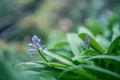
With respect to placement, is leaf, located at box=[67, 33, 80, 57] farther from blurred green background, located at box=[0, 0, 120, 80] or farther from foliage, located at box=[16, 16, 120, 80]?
blurred green background, located at box=[0, 0, 120, 80]

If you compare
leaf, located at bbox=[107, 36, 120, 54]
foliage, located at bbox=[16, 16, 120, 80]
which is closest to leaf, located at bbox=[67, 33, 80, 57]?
foliage, located at bbox=[16, 16, 120, 80]

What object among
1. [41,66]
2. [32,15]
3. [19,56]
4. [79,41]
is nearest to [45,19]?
[32,15]

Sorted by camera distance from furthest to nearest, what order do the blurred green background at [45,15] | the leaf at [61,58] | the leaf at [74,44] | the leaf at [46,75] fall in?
1. the blurred green background at [45,15]
2. the leaf at [74,44]
3. the leaf at [61,58]
4. the leaf at [46,75]

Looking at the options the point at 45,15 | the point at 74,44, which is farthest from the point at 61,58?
the point at 45,15

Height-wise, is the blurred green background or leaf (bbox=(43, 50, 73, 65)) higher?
the blurred green background

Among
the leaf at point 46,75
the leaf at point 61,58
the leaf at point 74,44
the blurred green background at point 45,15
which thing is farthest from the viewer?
the blurred green background at point 45,15

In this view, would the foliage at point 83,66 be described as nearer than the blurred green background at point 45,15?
Yes

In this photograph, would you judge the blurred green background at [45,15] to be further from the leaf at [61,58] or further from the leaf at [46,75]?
the leaf at [46,75]

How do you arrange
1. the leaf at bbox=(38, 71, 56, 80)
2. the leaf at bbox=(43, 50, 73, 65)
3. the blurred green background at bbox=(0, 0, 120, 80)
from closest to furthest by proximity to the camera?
the leaf at bbox=(38, 71, 56, 80), the leaf at bbox=(43, 50, 73, 65), the blurred green background at bbox=(0, 0, 120, 80)

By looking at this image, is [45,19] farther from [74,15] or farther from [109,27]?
[109,27]

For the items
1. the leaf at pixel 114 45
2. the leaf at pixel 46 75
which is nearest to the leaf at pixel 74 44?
the leaf at pixel 114 45

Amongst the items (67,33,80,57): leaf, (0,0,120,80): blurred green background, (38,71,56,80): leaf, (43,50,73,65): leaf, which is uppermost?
(0,0,120,80): blurred green background
